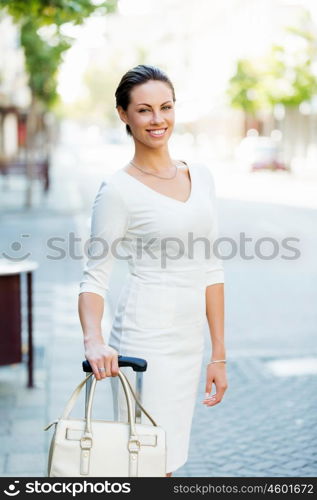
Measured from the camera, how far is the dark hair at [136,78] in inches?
103

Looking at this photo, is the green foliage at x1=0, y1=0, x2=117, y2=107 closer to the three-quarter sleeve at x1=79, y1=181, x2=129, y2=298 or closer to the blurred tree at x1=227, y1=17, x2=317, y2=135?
the three-quarter sleeve at x1=79, y1=181, x2=129, y2=298

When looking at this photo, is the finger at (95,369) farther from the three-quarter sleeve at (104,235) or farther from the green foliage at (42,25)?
the green foliage at (42,25)

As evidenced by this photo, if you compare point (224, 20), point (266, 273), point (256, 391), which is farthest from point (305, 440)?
point (224, 20)

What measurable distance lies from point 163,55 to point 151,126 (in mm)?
113617

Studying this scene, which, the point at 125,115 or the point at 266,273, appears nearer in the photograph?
the point at 125,115

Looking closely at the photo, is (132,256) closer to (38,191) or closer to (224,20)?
(38,191)

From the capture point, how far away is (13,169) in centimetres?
2495

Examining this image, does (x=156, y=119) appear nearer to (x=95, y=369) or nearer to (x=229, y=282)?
(x=95, y=369)

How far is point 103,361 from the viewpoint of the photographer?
95.2 inches

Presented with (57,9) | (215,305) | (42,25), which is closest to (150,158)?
(215,305)

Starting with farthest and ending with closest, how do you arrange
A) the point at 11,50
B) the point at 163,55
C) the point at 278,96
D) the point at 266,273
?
1. the point at 163,55
2. the point at 11,50
3. the point at 278,96
4. the point at 266,273

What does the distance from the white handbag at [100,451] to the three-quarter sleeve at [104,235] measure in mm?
499

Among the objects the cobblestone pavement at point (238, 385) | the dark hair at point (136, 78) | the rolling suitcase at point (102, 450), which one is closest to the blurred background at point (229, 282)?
the cobblestone pavement at point (238, 385)
